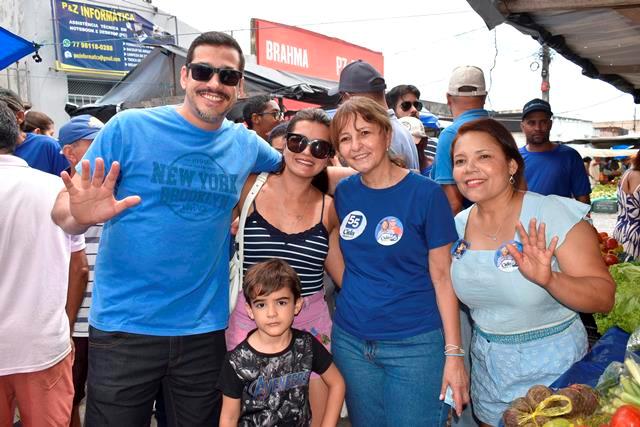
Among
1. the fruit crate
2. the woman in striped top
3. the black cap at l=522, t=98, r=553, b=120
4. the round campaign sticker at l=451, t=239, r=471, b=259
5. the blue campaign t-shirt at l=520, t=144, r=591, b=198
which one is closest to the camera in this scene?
the round campaign sticker at l=451, t=239, r=471, b=259

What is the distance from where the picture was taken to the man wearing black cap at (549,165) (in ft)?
19.2

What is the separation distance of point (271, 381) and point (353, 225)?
85cm

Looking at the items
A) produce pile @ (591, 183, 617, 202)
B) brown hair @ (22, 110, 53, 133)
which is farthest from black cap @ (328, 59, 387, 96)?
produce pile @ (591, 183, 617, 202)

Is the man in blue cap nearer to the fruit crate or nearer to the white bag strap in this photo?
the white bag strap

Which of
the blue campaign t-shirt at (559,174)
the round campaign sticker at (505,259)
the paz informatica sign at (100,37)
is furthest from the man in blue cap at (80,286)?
the paz informatica sign at (100,37)

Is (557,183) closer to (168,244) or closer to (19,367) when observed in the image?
(168,244)

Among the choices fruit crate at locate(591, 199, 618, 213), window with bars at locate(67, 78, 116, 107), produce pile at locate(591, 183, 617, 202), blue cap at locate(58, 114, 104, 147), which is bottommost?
fruit crate at locate(591, 199, 618, 213)

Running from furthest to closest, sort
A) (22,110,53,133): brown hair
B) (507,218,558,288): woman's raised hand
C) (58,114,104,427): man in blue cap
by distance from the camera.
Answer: (22,110,53,133): brown hair, (58,114,104,427): man in blue cap, (507,218,558,288): woman's raised hand

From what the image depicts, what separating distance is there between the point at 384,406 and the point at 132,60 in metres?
18.9

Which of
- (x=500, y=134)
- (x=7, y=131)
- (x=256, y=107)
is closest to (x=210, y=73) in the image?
(x=7, y=131)

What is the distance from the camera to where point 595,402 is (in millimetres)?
2002

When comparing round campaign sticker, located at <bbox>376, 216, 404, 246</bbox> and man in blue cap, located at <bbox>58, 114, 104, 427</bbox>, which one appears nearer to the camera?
round campaign sticker, located at <bbox>376, 216, 404, 246</bbox>

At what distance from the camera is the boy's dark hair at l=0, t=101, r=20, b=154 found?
283 cm

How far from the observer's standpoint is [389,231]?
2.61 meters
